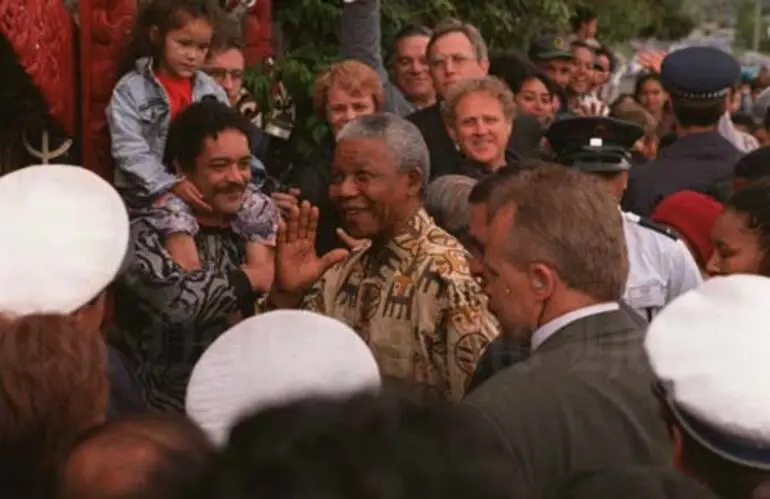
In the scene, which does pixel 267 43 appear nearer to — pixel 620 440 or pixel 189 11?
pixel 189 11

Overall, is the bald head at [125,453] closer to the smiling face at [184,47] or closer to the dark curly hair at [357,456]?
the dark curly hair at [357,456]

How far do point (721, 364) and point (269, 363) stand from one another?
29.1 inches

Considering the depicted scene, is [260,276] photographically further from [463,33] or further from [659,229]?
[463,33]

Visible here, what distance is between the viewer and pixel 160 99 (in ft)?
15.9

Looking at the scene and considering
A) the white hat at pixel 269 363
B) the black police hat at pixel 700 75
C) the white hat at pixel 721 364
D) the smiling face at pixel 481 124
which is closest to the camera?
the white hat at pixel 721 364

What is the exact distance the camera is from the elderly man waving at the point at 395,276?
3697 mm

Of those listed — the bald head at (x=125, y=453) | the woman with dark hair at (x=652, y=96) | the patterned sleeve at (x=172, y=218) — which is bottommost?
the woman with dark hair at (x=652, y=96)

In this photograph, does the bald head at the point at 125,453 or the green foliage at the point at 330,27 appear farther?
the green foliage at the point at 330,27

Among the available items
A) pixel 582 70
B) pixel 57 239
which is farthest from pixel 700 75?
pixel 582 70

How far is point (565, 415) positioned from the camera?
272cm

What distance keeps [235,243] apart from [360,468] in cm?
311

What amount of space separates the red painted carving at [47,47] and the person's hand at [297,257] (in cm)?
109

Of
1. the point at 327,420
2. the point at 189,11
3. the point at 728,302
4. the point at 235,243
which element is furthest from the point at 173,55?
the point at 327,420

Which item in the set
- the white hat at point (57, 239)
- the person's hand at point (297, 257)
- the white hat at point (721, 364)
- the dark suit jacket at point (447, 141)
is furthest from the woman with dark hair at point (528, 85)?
the white hat at point (721, 364)
